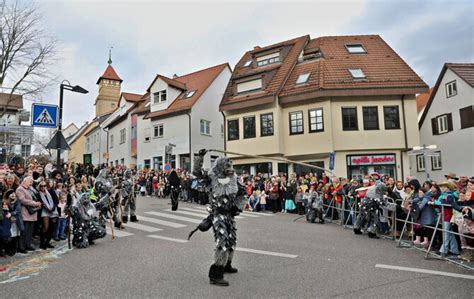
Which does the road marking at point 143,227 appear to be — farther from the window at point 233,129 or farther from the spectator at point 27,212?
the window at point 233,129

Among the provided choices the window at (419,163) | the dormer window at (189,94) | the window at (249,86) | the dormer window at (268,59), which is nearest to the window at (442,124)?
the window at (419,163)

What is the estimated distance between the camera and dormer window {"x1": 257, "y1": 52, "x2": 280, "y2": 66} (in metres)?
30.2

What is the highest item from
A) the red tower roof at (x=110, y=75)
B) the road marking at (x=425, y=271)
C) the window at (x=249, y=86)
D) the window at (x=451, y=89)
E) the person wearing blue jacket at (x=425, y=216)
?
the red tower roof at (x=110, y=75)

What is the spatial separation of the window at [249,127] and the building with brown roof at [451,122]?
40.7 feet

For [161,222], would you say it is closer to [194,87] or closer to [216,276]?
[216,276]

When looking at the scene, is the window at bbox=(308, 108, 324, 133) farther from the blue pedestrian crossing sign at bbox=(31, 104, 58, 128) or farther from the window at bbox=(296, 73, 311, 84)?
the blue pedestrian crossing sign at bbox=(31, 104, 58, 128)

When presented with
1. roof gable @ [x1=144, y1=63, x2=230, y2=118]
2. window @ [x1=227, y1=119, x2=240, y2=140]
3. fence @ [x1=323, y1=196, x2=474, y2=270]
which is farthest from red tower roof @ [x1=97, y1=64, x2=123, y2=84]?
fence @ [x1=323, y1=196, x2=474, y2=270]

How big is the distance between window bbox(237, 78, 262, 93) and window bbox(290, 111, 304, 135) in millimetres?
3917

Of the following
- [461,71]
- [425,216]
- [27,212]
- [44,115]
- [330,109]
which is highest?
[461,71]

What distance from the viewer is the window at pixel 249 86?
28622 mm

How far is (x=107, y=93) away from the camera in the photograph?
70.4 metres

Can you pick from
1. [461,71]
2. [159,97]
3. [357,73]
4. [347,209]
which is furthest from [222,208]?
[159,97]

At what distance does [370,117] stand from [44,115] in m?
19.8

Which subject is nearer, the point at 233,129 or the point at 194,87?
the point at 233,129
